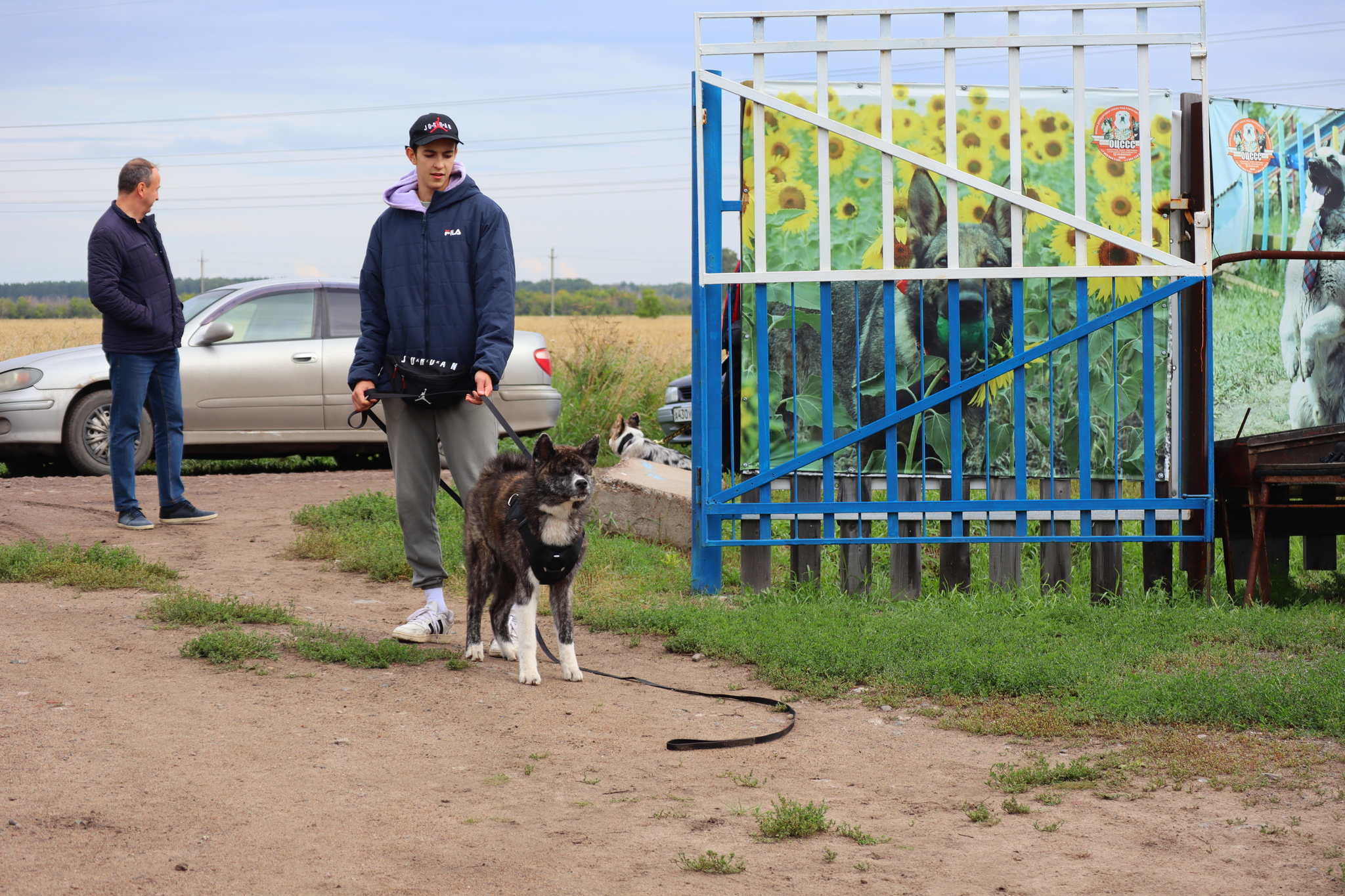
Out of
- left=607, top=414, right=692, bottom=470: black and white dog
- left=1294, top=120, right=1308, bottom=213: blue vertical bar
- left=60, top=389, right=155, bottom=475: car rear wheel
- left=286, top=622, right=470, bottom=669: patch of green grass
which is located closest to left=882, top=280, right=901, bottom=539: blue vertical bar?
left=286, top=622, right=470, bottom=669: patch of green grass

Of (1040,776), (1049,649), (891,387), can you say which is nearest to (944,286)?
(891,387)

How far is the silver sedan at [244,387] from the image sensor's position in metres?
10.7

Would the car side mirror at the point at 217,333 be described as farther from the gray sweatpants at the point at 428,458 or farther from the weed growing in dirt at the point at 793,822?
the weed growing in dirt at the point at 793,822

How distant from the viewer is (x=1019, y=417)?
21.6 feet

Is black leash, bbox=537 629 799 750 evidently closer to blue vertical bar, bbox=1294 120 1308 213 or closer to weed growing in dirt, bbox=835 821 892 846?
weed growing in dirt, bbox=835 821 892 846

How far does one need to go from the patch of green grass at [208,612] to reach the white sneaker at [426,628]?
70 cm

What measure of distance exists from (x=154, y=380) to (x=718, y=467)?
4.16 m

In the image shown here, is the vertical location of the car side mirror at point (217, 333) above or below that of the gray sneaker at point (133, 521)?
above

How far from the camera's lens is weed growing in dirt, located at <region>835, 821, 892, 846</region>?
3404 millimetres

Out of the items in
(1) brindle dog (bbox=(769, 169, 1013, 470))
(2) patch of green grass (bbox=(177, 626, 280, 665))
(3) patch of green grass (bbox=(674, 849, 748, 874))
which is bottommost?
(3) patch of green grass (bbox=(674, 849, 748, 874))

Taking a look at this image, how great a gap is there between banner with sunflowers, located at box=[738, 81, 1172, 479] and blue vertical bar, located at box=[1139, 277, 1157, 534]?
0.09 m

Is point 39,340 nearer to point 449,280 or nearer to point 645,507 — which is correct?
point 645,507

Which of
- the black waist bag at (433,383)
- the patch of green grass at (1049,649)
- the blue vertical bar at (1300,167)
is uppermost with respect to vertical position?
the blue vertical bar at (1300,167)

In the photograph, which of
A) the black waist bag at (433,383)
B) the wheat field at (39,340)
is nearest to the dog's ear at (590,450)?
the black waist bag at (433,383)
